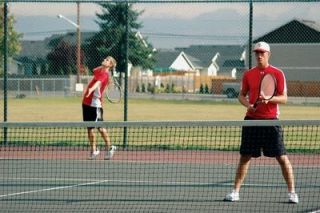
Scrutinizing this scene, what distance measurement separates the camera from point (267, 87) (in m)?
8.21

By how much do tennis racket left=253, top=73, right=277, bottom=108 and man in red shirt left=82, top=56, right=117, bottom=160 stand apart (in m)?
4.48

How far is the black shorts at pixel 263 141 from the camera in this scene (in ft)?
26.8

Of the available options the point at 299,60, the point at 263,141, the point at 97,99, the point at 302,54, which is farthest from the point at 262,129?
the point at 299,60

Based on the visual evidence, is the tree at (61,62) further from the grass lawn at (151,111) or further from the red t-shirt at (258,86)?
the red t-shirt at (258,86)

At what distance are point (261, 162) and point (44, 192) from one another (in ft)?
14.0

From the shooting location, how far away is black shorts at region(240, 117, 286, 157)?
321 inches

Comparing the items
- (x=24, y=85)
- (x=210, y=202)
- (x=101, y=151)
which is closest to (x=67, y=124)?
(x=210, y=202)

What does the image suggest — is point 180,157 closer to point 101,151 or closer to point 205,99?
point 101,151

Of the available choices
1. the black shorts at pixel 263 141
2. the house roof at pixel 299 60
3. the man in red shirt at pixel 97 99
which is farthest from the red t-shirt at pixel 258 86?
the house roof at pixel 299 60

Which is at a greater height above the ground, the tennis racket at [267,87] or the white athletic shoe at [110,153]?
the tennis racket at [267,87]

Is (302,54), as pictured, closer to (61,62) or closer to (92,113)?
(92,113)

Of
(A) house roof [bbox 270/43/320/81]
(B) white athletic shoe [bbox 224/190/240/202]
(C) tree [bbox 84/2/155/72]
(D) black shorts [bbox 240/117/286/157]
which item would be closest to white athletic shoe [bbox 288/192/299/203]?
(D) black shorts [bbox 240/117/286/157]

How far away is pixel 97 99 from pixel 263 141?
Answer: 505cm

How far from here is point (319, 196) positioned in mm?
8703
